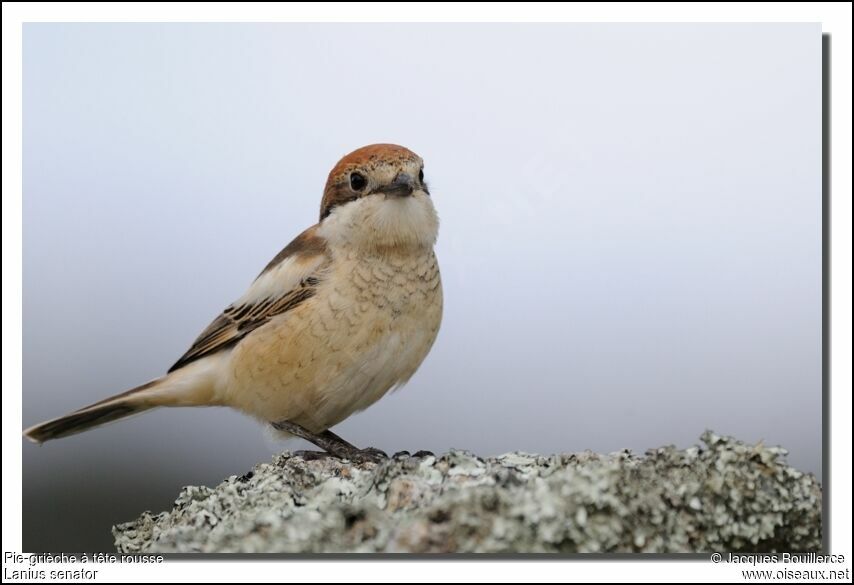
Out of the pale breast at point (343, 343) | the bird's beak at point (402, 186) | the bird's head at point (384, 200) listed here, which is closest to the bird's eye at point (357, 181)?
the bird's head at point (384, 200)

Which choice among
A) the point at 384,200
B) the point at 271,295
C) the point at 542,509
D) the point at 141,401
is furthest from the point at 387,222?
the point at 542,509

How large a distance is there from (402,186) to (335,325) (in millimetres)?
654

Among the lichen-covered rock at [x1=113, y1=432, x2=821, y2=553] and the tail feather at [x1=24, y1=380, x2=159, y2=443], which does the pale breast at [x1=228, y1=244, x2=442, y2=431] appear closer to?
the tail feather at [x1=24, y1=380, x2=159, y2=443]

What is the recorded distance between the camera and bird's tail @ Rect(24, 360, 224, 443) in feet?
13.5

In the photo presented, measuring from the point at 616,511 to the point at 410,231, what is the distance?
1612 mm

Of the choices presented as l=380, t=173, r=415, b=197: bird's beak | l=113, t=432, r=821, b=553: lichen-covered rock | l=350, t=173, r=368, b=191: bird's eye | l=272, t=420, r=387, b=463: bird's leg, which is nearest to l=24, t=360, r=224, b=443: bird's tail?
l=272, t=420, r=387, b=463: bird's leg

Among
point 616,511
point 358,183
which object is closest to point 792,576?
point 616,511

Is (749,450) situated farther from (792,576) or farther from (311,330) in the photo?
(311,330)

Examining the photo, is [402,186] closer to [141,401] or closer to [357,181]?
[357,181]

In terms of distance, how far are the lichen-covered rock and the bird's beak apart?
1187mm

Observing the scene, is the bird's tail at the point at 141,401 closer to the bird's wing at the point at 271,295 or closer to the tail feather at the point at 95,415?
the tail feather at the point at 95,415

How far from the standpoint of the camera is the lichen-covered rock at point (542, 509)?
113 inches

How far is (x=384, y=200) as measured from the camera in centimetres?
398

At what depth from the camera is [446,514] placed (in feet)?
9.43
